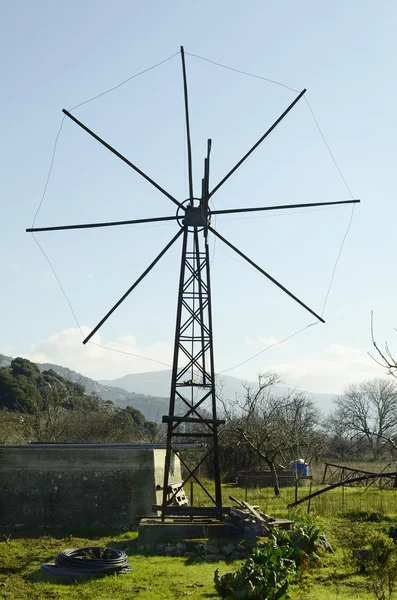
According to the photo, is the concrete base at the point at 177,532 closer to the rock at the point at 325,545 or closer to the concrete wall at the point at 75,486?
the rock at the point at 325,545

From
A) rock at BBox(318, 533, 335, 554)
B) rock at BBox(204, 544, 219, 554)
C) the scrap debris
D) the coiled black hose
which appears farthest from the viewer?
the scrap debris

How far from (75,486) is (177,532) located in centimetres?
425

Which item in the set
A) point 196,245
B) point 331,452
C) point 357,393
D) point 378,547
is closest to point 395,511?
point 378,547

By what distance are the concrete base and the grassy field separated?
40 cm

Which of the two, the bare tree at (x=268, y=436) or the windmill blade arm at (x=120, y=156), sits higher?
the windmill blade arm at (x=120, y=156)

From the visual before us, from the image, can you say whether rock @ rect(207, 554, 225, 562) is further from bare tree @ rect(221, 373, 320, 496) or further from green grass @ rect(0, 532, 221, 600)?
bare tree @ rect(221, 373, 320, 496)

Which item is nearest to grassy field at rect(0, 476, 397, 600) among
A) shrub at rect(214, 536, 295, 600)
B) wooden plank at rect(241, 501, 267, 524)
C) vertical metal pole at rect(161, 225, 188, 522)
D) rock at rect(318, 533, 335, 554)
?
rock at rect(318, 533, 335, 554)


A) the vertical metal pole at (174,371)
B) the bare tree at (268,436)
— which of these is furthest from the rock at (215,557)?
the bare tree at (268,436)

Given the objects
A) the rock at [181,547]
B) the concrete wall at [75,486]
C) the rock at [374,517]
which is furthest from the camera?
the rock at [374,517]

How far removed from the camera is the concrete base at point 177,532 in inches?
664

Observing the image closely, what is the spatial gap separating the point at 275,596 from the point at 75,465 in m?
10.1

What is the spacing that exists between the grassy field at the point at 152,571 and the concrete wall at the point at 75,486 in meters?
0.60

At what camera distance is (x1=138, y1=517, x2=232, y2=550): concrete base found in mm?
16875

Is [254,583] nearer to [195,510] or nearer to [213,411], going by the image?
[195,510]
